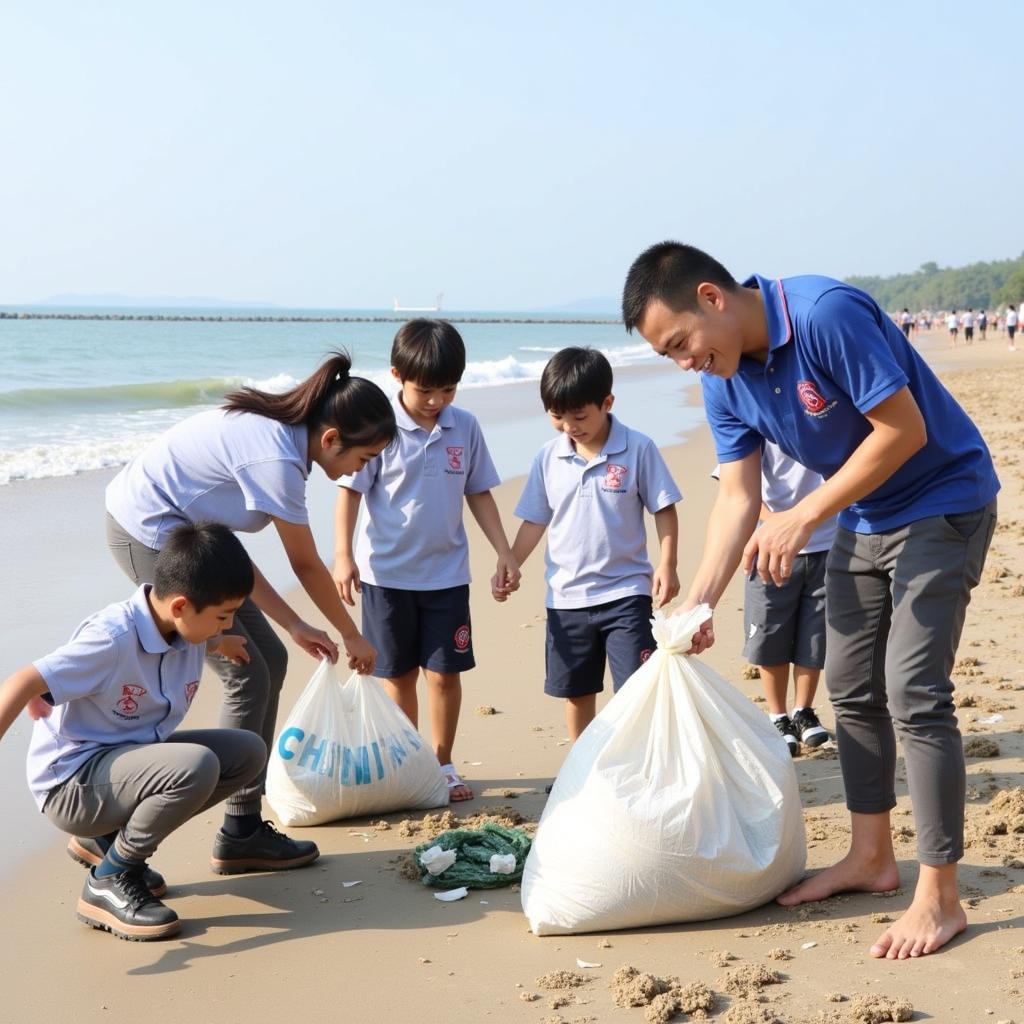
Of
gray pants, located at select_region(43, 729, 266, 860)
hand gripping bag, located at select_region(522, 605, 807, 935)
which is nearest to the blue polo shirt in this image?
hand gripping bag, located at select_region(522, 605, 807, 935)

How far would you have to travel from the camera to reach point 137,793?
2.94 metres

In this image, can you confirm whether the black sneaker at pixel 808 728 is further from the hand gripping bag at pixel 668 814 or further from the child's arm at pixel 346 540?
the child's arm at pixel 346 540

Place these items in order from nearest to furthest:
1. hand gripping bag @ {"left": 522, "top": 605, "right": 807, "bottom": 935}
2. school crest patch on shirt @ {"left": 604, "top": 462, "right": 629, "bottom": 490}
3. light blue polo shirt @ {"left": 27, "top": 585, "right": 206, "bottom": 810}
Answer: hand gripping bag @ {"left": 522, "top": 605, "right": 807, "bottom": 935}
light blue polo shirt @ {"left": 27, "top": 585, "right": 206, "bottom": 810}
school crest patch on shirt @ {"left": 604, "top": 462, "right": 629, "bottom": 490}

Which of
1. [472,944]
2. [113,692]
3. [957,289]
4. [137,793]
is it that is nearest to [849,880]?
[472,944]

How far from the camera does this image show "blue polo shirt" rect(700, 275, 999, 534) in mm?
2605

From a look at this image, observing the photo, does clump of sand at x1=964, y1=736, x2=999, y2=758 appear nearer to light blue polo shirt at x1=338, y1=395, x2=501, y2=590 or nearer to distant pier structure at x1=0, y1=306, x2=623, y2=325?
light blue polo shirt at x1=338, y1=395, x2=501, y2=590

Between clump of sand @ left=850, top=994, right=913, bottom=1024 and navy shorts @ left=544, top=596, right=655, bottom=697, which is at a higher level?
navy shorts @ left=544, top=596, right=655, bottom=697

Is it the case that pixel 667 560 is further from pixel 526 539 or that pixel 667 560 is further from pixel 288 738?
pixel 288 738

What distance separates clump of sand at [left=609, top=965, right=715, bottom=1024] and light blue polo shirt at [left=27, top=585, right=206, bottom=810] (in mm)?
1280

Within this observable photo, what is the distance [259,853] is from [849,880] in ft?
5.03

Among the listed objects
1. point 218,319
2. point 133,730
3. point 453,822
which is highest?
point 218,319

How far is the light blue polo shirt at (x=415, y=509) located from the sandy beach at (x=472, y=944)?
27.3 inches

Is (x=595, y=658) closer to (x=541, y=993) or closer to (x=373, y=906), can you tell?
(x=373, y=906)

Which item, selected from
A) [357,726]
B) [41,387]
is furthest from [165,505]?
[41,387]
